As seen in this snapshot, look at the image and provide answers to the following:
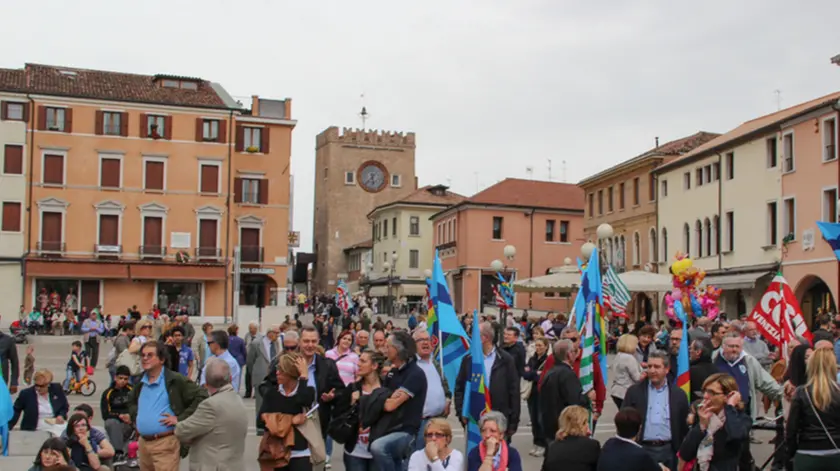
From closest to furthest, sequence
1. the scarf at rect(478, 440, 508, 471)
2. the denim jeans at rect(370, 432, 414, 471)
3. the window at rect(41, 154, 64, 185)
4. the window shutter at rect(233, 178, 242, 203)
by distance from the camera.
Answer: the scarf at rect(478, 440, 508, 471) < the denim jeans at rect(370, 432, 414, 471) < the window at rect(41, 154, 64, 185) < the window shutter at rect(233, 178, 242, 203)

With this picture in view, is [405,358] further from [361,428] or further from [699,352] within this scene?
[699,352]

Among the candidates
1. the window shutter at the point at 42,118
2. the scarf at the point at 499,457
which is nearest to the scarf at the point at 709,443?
the scarf at the point at 499,457

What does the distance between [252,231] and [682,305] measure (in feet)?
120

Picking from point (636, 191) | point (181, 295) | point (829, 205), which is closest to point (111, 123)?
point (181, 295)

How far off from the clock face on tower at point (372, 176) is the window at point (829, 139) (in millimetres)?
66201

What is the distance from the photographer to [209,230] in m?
52.4

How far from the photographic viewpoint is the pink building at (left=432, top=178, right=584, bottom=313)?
66.9 metres

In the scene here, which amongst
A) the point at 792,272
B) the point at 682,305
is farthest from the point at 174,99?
the point at 682,305

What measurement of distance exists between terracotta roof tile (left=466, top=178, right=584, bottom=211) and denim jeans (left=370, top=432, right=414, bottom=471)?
191ft

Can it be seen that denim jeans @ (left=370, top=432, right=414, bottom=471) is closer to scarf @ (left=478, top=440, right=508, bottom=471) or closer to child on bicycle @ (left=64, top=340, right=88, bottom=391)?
scarf @ (left=478, top=440, right=508, bottom=471)

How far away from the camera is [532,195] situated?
69688mm

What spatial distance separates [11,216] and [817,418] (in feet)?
157

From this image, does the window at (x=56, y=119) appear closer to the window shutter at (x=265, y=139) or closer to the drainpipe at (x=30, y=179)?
the drainpipe at (x=30, y=179)

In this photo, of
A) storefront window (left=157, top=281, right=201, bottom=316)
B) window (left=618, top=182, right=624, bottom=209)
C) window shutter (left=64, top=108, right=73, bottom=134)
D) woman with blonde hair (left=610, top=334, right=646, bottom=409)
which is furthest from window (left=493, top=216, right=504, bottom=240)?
woman with blonde hair (left=610, top=334, right=646, bottom=409)
